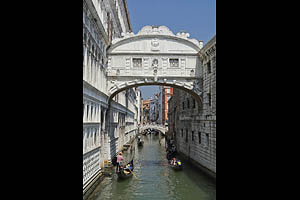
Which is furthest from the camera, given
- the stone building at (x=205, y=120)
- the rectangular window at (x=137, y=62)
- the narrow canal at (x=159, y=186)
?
the rectangular window at (x=137, y=62)

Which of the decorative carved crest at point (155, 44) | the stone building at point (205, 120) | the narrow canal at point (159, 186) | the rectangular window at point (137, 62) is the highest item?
the decorative carved crest at point (155, 44)

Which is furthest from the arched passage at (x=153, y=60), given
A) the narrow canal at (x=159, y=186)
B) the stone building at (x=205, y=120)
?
the narrow canal at (x=159, y=186)

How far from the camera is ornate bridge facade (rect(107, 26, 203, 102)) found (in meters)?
11.4

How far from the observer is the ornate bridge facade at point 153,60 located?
11.4 m

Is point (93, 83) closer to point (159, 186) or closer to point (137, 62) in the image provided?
point (137, 62)

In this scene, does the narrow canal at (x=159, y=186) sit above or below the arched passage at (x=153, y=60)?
below

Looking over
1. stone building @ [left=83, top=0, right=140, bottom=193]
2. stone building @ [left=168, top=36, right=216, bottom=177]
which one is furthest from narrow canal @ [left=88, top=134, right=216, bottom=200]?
stone building @ [left=168, top=36, right=216, bottom=177]

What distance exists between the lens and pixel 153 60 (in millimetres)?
11516

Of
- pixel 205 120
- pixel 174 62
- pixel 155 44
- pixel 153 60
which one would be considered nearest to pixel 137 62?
pixel 153 60

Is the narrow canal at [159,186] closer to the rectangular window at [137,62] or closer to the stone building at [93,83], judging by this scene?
the stone building at [93,83]

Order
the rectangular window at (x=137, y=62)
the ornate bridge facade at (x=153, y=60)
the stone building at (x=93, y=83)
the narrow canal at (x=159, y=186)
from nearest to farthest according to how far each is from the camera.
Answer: the stone building at (x=93, y=83)
the narrow canal at (x=159, y=186)
the ornate bridge facade at (x=153, y=60)
the rectangular window at (x=137, y=62)

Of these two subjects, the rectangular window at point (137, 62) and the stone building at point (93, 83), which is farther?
the rectangular window at point (137, 62)
